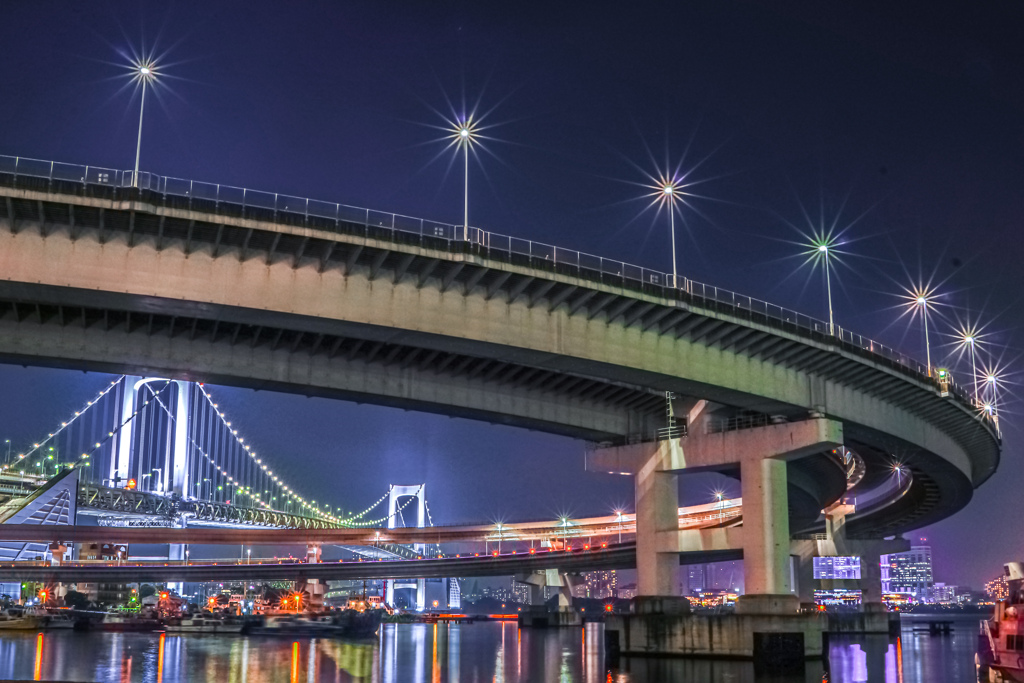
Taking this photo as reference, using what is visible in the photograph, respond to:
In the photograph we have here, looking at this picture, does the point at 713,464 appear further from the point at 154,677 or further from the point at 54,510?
the point at 54,510

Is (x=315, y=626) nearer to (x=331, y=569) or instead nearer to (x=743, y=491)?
(x=331, y=569)

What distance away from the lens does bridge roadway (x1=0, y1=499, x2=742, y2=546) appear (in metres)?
157

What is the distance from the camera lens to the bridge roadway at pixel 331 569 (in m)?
131

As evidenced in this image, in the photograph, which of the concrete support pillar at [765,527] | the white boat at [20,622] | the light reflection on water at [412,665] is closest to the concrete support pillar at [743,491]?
the concrete support pillar at [765,527]

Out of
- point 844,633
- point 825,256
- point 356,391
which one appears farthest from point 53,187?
point 844,633

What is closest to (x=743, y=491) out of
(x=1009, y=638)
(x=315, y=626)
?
(x=1009, y=638)

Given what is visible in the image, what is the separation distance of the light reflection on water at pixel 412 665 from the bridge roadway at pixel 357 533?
5732 centimetres

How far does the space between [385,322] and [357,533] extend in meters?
145

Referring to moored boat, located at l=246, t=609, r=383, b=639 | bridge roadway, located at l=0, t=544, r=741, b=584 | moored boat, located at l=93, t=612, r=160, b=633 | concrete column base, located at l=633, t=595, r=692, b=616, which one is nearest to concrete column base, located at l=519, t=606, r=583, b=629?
bridge roadway, located at l=0, t=544, r=741, b=584

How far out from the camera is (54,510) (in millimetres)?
169125

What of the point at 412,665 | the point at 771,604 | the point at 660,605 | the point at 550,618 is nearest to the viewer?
the point at 771,604

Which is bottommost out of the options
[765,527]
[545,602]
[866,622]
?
[866,622]

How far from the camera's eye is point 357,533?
179 meters

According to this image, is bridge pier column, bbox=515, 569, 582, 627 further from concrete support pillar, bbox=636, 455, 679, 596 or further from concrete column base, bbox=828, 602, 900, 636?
concrete support pillar, bbox=636, 455, 679, 596
